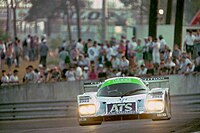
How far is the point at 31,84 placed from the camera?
25.7m

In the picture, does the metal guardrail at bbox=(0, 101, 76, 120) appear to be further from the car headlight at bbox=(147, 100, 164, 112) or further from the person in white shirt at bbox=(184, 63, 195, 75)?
the car headlight at bbox=(147, 100, 164, 112)

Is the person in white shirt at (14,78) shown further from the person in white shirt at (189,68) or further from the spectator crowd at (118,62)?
the person in white shirt at (189,68)

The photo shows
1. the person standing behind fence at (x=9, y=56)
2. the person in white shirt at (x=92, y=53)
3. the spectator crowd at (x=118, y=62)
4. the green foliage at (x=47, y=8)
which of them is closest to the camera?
the spectator crowd at (x=118, y=62)

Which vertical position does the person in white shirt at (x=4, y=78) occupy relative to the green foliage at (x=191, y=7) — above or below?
below

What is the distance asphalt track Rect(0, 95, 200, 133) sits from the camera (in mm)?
16938

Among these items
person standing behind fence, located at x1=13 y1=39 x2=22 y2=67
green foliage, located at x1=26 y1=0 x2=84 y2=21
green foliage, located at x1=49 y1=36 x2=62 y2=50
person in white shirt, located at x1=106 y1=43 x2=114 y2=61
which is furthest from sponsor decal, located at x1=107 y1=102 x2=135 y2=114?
green foliage, located at x1=49 y1=36 x2=62 y2=50

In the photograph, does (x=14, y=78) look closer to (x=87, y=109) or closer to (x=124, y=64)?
(x=124, y=64)

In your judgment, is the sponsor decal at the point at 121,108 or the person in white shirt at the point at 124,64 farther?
the person in white shirt at the point at 124,64

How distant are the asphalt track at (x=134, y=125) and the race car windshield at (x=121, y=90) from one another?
881 millimetres

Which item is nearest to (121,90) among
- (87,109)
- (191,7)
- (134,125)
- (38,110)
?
(87,109)

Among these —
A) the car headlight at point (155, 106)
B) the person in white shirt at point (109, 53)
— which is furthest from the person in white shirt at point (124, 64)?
the car headlight at point (155, 106)

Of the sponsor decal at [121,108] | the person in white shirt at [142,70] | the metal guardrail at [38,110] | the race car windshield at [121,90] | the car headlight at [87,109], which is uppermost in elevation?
the race car windshield at [121,90]

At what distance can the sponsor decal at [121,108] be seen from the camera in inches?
625

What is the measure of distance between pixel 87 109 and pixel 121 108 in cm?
95
